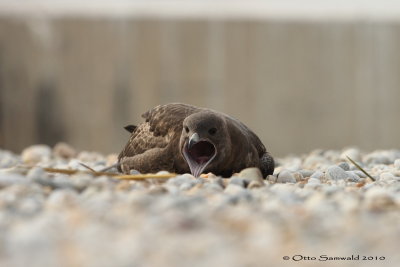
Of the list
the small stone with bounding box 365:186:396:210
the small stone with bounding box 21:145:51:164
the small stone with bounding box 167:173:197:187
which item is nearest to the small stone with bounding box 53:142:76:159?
the small stone with bounding box 21:145:51:164

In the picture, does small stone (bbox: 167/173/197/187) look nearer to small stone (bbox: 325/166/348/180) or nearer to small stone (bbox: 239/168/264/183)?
small stone (bbox: 239/168/264/183)

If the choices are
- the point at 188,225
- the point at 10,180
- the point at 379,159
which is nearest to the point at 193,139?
the point at 10,180

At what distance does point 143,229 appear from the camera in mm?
2266

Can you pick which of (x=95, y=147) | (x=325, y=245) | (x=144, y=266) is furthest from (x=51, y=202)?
(x=95, y=147)

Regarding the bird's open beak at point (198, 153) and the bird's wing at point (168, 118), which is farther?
the bird's wing at point (168, 118)

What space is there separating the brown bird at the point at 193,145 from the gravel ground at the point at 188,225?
0.78 meters

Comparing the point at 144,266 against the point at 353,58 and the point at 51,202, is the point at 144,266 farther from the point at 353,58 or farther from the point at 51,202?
the point at 353,58

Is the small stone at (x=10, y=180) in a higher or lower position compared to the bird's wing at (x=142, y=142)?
higher

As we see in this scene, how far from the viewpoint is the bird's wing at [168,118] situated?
14.3 feet

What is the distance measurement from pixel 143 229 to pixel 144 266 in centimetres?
30

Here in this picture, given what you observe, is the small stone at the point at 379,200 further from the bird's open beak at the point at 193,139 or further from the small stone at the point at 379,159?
the small stone at the point at 379,159

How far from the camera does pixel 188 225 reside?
2.28 m
